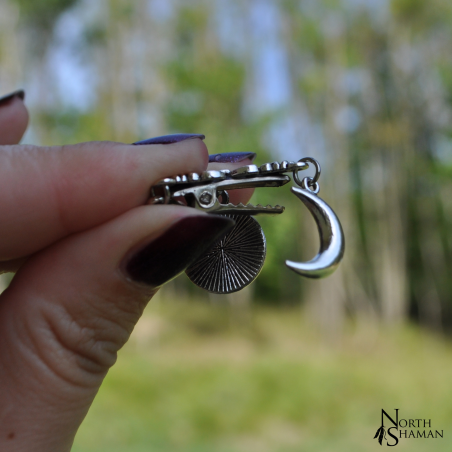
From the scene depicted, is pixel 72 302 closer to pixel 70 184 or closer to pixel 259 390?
pixel 70 184

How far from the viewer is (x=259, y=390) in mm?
8484

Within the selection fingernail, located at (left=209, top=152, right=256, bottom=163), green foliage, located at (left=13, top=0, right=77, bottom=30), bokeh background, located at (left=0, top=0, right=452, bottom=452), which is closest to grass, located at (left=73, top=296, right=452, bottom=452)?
bokeh background, located at (left=0, top=0, right=452, bottom=452)

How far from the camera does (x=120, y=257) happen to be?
1.13m

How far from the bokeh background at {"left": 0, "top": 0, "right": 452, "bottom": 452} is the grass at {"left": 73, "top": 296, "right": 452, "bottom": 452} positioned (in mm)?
55

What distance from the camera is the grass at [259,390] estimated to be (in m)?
6.70

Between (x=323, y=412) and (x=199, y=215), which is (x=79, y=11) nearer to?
(x=323, y=412)

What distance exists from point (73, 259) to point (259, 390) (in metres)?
7.91

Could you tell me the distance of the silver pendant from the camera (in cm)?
124

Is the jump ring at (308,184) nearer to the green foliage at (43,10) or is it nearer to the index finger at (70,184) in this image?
the index finger at (70,184)

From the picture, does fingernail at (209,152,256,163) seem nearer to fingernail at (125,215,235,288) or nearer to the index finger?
the index finger

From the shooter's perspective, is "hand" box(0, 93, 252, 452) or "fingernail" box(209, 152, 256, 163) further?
"fingernail" box(209, 152, 256, 163)

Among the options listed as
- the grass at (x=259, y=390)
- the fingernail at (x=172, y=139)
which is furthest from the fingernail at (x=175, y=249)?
the grass at (x=259, y=390)

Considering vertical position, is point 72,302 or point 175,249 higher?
point 175,249

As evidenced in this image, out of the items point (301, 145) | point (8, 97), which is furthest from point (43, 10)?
point (8, 97)
